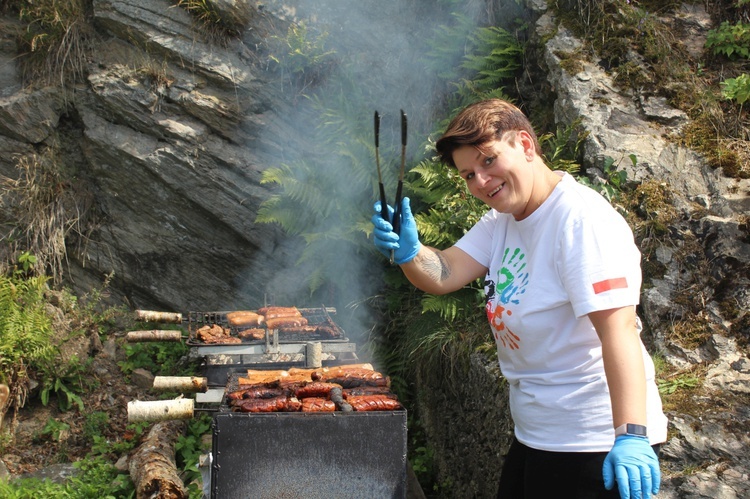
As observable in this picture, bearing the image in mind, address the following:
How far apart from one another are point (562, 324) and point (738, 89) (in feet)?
14.8

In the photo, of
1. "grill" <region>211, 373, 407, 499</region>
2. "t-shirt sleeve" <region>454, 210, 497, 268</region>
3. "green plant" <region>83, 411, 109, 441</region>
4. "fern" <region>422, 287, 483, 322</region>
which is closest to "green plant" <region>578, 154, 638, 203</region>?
"fern" <region>422, 287, 483, 322</region>

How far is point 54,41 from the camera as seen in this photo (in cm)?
784

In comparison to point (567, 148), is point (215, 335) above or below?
below

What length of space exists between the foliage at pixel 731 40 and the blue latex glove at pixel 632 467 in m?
5.39

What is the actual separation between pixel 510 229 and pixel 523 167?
1.11ft

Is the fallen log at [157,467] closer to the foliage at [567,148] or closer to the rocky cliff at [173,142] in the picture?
the rocky cliff at [173,142]

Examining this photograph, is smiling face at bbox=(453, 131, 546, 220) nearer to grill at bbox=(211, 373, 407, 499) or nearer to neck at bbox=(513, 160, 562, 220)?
neck at bbox=(513, 160, 562, 220)

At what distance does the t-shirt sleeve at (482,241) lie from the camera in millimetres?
3041

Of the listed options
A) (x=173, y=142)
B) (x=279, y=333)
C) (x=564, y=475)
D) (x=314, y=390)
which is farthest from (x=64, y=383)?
(x=564, y=475)

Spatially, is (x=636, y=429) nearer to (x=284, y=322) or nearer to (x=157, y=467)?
(x=284, y=322)

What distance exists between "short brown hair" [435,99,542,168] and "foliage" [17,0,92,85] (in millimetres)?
6678

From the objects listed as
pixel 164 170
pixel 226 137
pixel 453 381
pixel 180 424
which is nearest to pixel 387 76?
pixel 226 137

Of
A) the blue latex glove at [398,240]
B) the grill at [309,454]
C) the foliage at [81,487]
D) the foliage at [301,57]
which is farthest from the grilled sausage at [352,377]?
the foliage at [301,57]

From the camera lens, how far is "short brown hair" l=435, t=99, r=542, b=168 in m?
2.51
